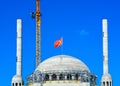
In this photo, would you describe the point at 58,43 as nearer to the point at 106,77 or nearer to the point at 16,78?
the point at 16,78

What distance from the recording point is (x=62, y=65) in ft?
534

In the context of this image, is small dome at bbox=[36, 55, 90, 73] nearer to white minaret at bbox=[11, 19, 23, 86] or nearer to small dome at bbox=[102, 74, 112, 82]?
small dome at bbox=[102, 74, 112, 82]

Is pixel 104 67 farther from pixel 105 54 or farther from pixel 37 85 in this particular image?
pixel 37 85

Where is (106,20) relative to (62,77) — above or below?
above

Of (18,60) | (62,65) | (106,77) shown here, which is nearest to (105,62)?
(106,77)

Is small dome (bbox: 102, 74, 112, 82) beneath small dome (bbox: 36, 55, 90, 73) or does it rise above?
beneath

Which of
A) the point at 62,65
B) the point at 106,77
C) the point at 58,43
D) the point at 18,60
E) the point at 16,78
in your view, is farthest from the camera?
the point at 18,60

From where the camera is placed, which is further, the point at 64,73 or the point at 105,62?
the point at 105,62

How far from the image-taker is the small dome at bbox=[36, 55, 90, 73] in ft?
529

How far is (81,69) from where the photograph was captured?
531 feet

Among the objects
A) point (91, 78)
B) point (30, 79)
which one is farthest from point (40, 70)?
point (91, 78)

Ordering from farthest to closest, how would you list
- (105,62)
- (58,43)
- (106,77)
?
(105,62) < (106,77) < (58,43)

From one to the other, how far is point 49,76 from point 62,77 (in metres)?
3.49

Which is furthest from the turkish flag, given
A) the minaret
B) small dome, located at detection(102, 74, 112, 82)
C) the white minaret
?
small dome, located at detection(102, 74, 112, 82)
